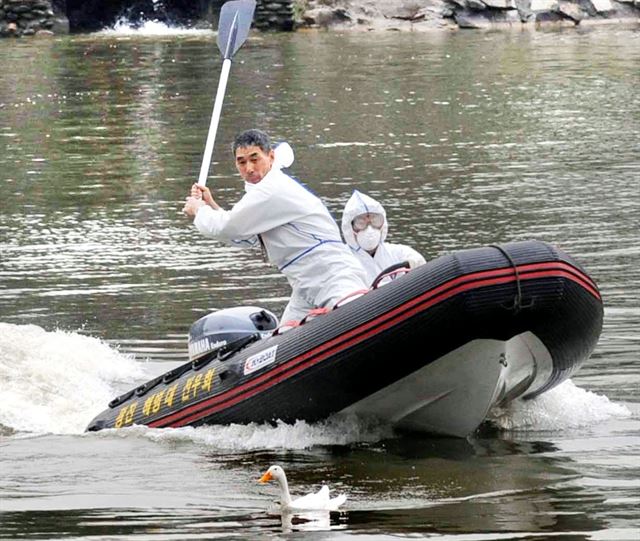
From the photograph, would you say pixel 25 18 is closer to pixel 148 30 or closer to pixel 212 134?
pixel 148 30

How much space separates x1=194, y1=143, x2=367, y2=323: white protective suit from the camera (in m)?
8.55

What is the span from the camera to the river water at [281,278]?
24.0 feet

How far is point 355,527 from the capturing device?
6820mm

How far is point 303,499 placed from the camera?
7.11m

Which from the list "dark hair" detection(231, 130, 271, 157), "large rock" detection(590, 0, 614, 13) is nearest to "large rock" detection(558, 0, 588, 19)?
"large rock" detection(590, 0, 614, 13)

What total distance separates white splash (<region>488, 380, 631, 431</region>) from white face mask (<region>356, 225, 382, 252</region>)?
111 centimetres

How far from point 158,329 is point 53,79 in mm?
23510

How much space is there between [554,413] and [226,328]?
6.25 ft

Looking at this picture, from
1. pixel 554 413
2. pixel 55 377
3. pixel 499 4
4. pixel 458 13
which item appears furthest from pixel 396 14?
pixel 554 413

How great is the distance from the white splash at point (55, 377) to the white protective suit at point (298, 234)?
5.72ft

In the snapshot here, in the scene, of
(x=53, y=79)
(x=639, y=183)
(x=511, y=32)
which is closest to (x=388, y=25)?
(x=511, y=32)

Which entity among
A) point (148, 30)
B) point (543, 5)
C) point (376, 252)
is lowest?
point (148, 30)

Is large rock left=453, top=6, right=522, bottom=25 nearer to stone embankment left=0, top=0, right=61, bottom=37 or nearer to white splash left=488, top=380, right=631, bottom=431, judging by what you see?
stone embankment left=0, top=0, right=61, bottom=37

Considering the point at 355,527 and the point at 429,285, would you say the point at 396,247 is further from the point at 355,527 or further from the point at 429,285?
the point at 355,527
